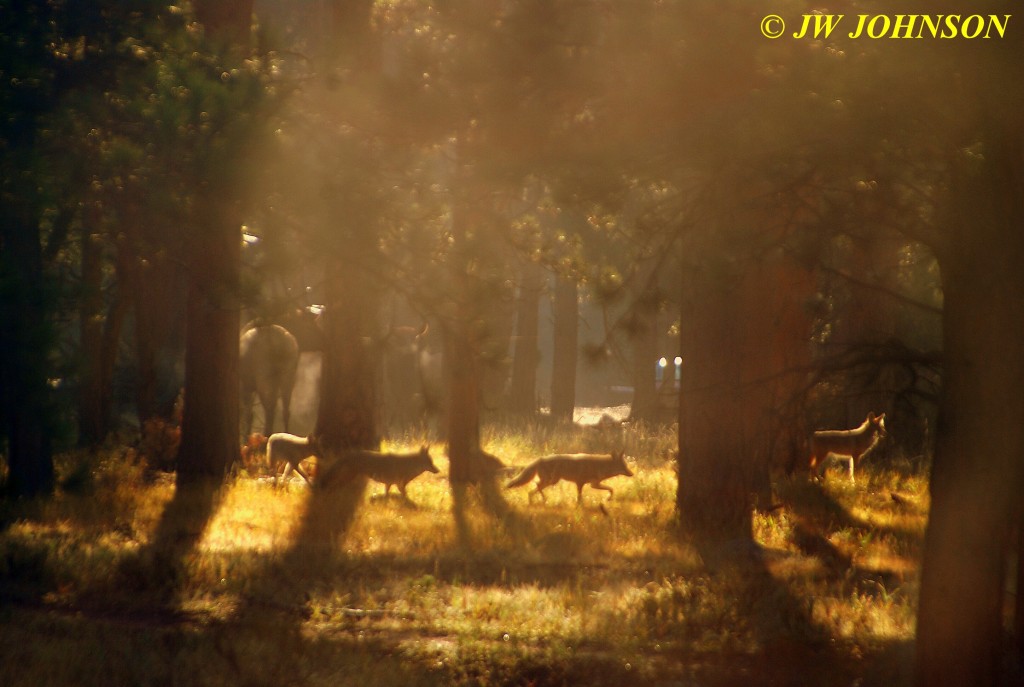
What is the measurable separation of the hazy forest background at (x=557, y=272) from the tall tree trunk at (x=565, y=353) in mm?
18455

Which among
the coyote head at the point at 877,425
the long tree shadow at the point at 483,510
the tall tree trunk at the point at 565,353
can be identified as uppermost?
the tall tree trunk at the point at 565,353

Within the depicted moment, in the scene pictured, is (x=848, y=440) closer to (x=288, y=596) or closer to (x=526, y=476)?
(x=526, y=476)

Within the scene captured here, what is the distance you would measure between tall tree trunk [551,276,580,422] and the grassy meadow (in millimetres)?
18102

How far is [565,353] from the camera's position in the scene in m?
33.0

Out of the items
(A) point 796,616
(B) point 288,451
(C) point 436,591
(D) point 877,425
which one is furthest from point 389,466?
(D) point 877,425

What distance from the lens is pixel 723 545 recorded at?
10867 millimetres

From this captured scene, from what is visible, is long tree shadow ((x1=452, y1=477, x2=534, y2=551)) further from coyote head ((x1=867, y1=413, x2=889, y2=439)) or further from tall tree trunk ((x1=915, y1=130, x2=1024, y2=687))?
tall tree trunk ((x1=915, y1=130, x2=1024, y2=687))

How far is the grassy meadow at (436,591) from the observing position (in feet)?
24.6

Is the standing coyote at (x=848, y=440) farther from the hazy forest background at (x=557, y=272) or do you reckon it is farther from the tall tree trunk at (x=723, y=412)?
the tall tree trunk at (x=723, y=412)

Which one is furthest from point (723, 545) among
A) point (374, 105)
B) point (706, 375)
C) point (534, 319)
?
point (534, 319)

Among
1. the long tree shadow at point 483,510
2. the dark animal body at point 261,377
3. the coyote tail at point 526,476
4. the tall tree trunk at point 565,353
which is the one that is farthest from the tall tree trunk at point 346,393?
the tall tree trunk at point 565,353

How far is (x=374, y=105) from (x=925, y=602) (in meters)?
5.17

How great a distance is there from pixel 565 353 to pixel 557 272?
70.6 feet

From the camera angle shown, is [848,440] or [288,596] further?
[848,440]
